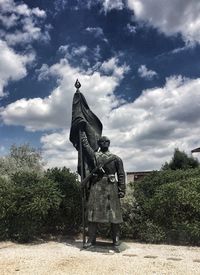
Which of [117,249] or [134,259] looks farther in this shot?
[117,249]

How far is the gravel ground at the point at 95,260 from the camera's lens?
763cm

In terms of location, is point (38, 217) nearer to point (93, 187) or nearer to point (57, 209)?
point (57, 209)

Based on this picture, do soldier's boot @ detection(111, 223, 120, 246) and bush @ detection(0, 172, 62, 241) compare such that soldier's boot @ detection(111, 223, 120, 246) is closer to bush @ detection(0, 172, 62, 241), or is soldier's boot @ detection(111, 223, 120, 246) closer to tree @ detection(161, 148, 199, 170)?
bush @ detection(0, 172, 62, 241)

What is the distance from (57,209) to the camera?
11766mm

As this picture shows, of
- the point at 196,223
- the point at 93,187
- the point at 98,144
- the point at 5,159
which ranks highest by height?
the point at 5,159

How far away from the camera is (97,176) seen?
10.1 metres

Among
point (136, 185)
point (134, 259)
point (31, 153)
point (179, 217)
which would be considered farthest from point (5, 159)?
point (134, 259)

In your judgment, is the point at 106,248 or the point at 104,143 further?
the point at 104,143

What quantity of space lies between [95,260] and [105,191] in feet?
6.15

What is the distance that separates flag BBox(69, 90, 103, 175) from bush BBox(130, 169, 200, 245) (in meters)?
2.52

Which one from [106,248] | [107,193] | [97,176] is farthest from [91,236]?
[97,176]

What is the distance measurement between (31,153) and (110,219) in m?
25.4

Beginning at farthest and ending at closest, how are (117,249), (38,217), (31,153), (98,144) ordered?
(31,153) < (38,217) < (98,144) < (117,249)

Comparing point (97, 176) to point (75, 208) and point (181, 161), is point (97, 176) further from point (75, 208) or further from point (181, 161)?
point (181, 161)
